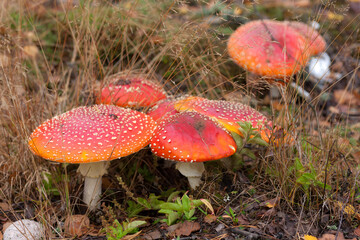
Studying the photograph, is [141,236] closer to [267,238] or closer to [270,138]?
[267,238]

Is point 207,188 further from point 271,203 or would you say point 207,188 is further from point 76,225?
point 76,225

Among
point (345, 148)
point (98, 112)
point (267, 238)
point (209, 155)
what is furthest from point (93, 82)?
point (345, 148)

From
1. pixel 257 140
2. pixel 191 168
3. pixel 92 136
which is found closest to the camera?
pixel 92 136

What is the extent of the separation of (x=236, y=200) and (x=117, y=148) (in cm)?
105

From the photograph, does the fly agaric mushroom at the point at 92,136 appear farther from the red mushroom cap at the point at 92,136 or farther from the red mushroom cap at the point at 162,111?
Result: the red mushroom cap at the point at 162,111

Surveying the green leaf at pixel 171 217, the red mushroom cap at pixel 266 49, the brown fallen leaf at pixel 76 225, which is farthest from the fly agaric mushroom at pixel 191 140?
the red mushroom cap at pixel 266 49

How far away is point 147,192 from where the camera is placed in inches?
127

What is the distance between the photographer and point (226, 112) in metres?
2.92

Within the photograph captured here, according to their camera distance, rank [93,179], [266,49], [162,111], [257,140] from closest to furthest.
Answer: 1. [257,140]
2. [93,179]
3. [162,111]
4. [266,49]

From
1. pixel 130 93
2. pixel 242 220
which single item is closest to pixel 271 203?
pixel 242 220

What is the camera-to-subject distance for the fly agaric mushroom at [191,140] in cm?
252

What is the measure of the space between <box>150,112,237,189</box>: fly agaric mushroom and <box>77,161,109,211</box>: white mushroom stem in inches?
20.0

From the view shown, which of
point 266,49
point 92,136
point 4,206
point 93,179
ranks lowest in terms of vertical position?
point 4,206

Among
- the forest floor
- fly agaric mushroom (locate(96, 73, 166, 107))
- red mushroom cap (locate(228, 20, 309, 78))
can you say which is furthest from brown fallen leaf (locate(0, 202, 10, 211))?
red mushroom cap (locate(228, 20, 309, 78))
